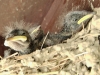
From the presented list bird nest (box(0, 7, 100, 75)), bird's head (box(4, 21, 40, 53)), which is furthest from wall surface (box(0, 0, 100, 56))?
bird nest (box(0, 7, 100, 75))

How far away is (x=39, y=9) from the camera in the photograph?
2.04m

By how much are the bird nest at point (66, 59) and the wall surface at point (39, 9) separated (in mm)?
204

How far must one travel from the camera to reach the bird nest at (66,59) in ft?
5.57

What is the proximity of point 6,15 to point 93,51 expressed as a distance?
2.16 ft

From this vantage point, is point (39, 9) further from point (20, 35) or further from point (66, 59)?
point (66, 59)

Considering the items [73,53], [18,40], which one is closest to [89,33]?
[73,53]

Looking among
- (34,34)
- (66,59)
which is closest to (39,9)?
(34,34)

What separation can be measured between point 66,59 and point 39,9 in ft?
1.50

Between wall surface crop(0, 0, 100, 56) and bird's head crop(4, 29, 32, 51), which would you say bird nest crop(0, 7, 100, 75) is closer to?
bird's head crop(4, 29, 32, 51)

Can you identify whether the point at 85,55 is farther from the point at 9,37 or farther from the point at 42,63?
the point at 9,37

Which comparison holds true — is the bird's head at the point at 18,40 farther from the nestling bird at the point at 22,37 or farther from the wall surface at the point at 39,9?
the wall surface at the point at 39,9

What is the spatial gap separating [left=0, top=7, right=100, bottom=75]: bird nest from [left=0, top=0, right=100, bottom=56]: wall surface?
20 centimetres

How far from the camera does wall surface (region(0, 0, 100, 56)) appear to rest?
6.47 feet

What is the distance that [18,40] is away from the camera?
1.91 m
